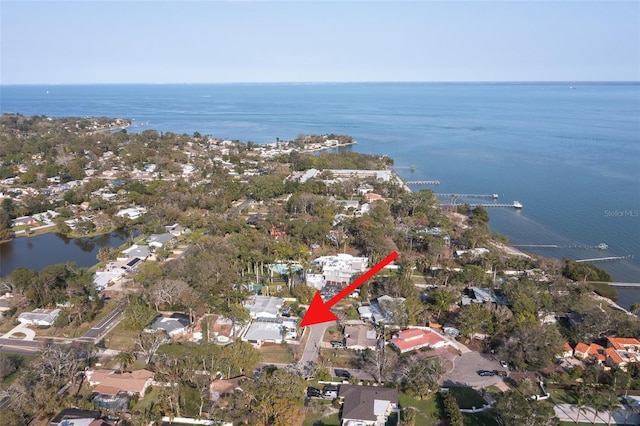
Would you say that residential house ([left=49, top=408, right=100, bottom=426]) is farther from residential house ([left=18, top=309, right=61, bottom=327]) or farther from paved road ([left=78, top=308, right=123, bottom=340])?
residential house ([left=18, top=309, right=61, bottom=327])

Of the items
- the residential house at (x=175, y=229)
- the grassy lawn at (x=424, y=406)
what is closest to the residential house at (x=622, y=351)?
the grassy lawn at (x=424, y=406)

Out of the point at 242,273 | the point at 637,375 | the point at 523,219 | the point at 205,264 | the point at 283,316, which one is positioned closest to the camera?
the point at 637,375

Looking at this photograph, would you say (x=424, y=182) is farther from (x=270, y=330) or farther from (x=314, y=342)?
(x=270, y=330)

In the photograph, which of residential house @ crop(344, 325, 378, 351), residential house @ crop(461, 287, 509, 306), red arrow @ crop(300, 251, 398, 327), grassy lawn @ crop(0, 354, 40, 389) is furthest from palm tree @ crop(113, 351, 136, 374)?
residential house @ crop(461, 287, 509, 306)

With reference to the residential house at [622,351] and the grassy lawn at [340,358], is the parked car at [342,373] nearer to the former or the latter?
the grassy lawn at [340,358]

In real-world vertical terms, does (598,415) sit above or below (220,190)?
below

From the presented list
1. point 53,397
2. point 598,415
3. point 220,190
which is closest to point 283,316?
point 53,397

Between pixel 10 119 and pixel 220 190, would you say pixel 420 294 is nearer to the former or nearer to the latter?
pixel 220 190
